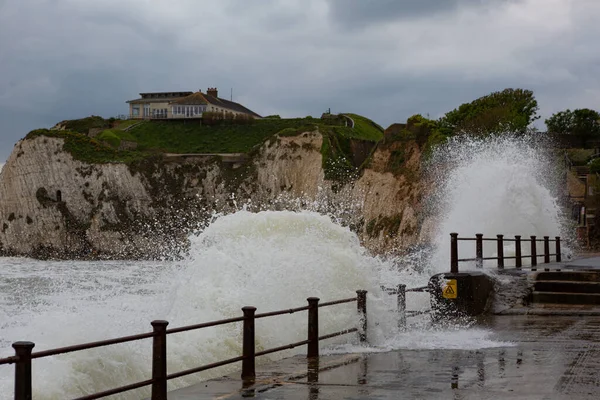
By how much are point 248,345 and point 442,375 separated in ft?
8.16

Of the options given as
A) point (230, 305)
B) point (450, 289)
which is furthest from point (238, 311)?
point (450, 289)

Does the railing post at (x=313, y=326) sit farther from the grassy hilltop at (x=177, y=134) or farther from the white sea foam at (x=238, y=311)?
the grassy hilltop at (x=177, y=134)

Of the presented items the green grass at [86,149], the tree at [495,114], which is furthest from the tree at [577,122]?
the green grass at [86,149]

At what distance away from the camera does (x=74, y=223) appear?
100500mm

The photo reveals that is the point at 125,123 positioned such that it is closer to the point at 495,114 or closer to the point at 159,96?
the point at 159,96

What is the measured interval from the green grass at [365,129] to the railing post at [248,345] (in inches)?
4035

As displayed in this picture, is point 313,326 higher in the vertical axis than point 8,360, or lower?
lower

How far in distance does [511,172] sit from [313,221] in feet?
60.5

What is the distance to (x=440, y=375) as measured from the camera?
33.5 feet

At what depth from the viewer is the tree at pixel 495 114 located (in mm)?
69756

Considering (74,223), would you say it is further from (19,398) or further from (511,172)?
(19,398)

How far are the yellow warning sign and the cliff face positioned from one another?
237ft

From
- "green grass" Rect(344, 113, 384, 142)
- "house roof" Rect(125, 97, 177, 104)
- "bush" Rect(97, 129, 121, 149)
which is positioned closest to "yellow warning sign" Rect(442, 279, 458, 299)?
"green grass" Rect(344, 113, 384, 142)

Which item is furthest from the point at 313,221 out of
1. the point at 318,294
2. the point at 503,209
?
the point at 503,209
